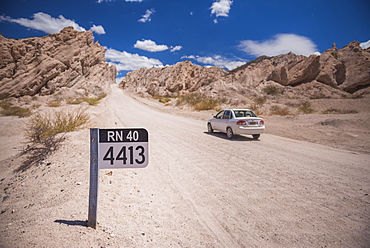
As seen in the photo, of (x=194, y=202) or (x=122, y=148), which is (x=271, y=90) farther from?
(x=122, y=148)

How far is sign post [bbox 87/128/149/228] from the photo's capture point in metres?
2.35

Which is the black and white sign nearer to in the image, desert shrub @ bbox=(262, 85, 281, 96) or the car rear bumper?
the car rear bumper

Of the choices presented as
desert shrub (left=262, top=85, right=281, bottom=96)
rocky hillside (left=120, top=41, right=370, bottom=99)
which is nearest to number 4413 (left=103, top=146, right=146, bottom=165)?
rocky hillside (left=120, top=41, right=370, bottom=99)

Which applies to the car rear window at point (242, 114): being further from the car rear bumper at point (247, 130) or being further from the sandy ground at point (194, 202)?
the sandy ground at point (194, 202)

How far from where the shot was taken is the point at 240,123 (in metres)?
9.24

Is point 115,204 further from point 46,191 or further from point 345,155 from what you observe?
point 345,155

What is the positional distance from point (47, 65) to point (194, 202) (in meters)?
47.4

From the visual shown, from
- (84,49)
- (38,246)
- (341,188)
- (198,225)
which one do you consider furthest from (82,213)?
(84,49)

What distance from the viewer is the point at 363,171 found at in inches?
204

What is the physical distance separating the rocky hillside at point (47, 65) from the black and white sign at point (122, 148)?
43.2 m

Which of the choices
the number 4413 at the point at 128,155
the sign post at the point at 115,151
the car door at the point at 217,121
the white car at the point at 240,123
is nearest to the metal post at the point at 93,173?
the sign post at the point at 115,151

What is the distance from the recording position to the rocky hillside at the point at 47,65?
3572 cm

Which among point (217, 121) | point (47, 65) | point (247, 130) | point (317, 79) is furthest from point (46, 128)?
point (317, 79)

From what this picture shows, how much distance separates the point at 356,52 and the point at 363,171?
55.7 metres
